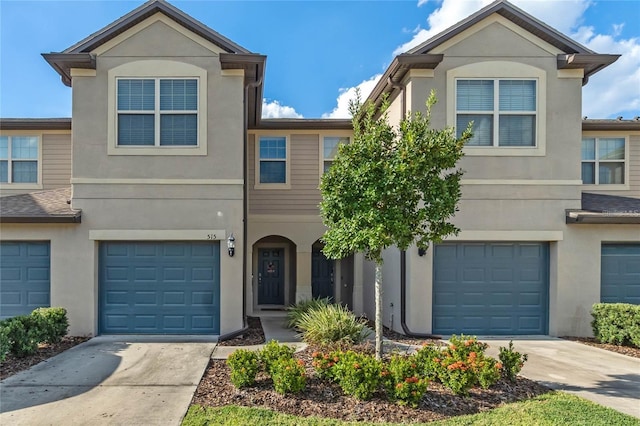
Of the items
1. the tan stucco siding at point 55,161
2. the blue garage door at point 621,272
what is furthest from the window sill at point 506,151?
the tan stucco siding at point 55,161

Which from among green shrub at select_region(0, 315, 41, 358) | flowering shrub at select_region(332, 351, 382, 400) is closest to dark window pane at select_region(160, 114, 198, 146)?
green shrub at select_region(0, 315, 41, 358)

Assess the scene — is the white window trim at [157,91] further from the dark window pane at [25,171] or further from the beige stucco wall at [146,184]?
the dark window pane at [25,171]

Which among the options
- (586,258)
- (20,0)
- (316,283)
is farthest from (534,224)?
(20,0)

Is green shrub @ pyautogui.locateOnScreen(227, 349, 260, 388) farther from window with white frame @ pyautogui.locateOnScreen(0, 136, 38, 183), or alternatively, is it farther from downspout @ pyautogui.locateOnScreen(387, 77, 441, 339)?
window with white frame @ pyautogui.locateOnScreen(0, 136, 38, 183)

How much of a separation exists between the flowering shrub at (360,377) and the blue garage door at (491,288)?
447 centimetres

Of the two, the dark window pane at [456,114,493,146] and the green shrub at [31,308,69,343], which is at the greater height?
the dark window pane at [456,114,493,146]

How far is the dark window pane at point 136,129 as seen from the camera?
8.96 meters

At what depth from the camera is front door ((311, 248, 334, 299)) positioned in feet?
43.1

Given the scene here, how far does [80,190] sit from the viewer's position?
881cm

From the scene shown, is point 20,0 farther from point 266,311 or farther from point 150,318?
point 266,311

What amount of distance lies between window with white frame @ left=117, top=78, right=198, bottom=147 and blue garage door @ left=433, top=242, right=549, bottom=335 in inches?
266

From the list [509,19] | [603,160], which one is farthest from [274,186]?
[603,160]

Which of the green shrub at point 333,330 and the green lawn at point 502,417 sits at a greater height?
the green shrub at point 333,330

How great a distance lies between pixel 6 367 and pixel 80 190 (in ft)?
12.8
